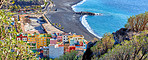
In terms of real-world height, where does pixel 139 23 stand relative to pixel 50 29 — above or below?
above

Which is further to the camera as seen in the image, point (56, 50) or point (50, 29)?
point (50, 29)

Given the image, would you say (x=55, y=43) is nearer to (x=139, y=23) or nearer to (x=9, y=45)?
(x=139, y=23)

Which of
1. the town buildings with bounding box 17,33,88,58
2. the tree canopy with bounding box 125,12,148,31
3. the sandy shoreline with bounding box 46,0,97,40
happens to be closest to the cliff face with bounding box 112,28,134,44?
the tree canopy with bounding box 125,12,148,31

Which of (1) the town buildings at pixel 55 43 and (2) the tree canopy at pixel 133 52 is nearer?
(2) the tree canopy at pixel 133 52

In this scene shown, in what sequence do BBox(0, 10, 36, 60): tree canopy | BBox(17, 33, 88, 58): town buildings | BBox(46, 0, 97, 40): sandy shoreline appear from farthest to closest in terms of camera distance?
BBox(46, 0, 97, 40): sandy shoreline
BBox(17, 33, 88, 58): town buildings
BBox(0, 10, 36, 60): tree canopy

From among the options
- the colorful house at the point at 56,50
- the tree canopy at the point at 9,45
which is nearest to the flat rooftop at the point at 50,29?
the colorful house at the point at 56,50

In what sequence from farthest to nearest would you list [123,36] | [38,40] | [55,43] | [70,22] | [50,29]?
1. [70,22]
2. [50,29]
3. [38,40]
4. [55,43]
5. [123,36]

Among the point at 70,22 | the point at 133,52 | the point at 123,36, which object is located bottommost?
the point at 70,22

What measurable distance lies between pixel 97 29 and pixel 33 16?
78.9 feet

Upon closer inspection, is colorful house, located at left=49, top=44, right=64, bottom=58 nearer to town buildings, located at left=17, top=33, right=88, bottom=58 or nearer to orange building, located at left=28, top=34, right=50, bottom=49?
town buildings, located at left=17, top=33, right=88, bottom=58

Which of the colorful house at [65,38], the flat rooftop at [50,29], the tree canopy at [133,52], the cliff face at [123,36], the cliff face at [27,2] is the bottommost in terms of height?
the flat rooftop at [50,29]

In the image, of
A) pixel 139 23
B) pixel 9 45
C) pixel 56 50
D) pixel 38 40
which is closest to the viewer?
pixel 9 45

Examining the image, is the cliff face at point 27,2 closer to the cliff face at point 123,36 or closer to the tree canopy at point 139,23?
the tree canopy at point 139,23

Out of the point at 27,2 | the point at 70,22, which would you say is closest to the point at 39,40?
the point at 70,22
